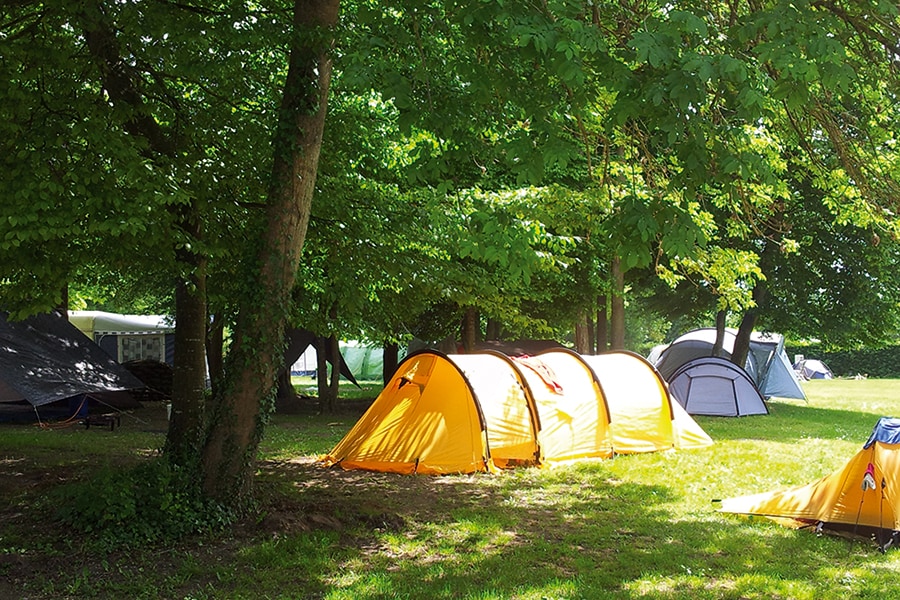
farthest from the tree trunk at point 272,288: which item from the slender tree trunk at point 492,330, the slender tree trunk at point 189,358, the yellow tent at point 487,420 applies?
the slender tree trunk at point 492,330

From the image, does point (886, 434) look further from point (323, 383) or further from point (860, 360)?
point (860, 360)

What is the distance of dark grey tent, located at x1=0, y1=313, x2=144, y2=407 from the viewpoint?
1205cm

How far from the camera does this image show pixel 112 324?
2178 centimetres

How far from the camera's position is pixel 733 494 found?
8055 millimetres

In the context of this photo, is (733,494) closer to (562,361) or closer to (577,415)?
(577,415)

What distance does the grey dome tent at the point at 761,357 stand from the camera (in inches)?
822

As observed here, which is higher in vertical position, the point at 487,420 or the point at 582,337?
the point at 582,337

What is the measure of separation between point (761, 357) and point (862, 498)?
17243 mm

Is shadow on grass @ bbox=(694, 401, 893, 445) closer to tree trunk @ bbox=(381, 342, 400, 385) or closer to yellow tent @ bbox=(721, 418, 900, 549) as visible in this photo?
yellow tent @ bbox=(721, 418, 900, 549)

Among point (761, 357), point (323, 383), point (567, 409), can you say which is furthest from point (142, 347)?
point (761, 357)

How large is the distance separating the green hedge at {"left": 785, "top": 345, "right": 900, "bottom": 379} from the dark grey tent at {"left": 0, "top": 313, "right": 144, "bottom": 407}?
29.0 meters

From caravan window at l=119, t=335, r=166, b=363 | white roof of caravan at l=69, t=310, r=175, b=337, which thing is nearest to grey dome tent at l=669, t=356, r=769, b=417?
white roof of caravan at l=69, t=310, r=175, b=337

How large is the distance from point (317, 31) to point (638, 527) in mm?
4708

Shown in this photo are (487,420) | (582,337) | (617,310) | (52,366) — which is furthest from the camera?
(582,337)
